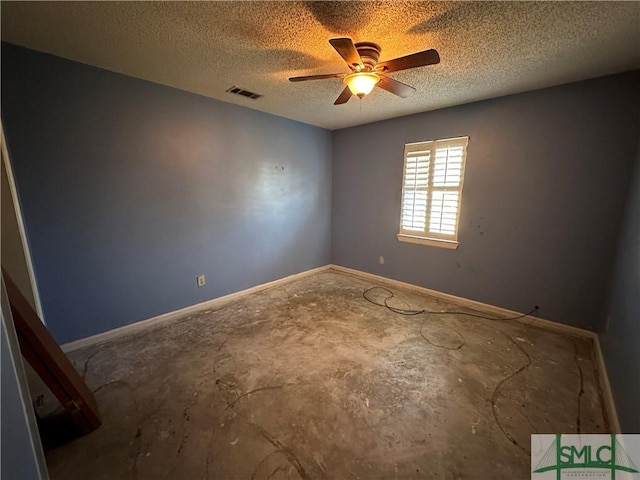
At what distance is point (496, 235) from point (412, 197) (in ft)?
3.67

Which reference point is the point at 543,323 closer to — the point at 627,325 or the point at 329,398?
the point at 627,325

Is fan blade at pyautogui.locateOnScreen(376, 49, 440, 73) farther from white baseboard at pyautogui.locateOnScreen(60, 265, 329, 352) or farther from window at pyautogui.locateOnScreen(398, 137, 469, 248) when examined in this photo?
white baseboard at pyautogui.locateOnScreen(60, 265, 329, 352)

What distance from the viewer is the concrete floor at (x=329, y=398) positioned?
54.7 inches

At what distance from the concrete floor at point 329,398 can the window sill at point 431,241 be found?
36.8 inches

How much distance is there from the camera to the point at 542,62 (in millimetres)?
2090

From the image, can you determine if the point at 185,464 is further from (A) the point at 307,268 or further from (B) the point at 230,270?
(A) the point at 307,268

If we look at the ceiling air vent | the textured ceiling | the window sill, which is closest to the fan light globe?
the textured ceiling

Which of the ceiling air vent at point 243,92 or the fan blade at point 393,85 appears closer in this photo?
the fan blade at point 393,85

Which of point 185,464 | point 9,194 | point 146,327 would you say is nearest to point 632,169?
point 185,464

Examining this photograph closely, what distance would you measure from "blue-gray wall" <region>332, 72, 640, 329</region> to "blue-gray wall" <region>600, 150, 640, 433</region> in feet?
0.94

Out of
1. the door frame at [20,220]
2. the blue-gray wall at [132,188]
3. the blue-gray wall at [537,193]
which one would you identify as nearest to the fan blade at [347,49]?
the blue-gray wall at [132,188]

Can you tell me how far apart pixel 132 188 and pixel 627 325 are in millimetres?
3999

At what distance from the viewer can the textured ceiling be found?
152cm

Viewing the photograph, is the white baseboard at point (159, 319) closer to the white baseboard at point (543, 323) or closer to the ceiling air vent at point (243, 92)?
the white baseboard at point (543, 323)
